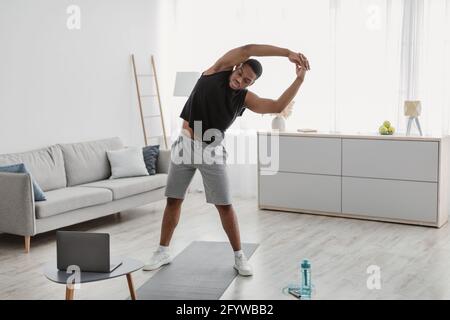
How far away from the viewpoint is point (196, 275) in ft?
13.5

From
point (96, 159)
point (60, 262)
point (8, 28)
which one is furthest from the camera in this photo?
point (96, 159)

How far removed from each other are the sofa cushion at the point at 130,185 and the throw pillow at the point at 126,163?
9 centimetres

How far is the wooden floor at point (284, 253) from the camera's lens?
3.80 meters

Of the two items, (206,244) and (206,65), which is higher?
(206,65)

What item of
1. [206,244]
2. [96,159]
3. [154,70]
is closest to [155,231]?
[206,244]

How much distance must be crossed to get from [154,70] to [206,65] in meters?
0.63

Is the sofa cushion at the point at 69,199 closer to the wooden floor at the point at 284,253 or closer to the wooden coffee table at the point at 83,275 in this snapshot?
the wooden floor at the point at 284,253

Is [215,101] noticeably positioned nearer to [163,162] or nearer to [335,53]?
[163,162]

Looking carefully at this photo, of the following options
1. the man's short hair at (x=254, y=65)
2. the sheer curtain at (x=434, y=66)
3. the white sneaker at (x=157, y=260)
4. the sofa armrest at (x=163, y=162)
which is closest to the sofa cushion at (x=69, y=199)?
the sofa armrest at (x=163, y=162)

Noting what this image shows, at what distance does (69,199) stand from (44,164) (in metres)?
0.62

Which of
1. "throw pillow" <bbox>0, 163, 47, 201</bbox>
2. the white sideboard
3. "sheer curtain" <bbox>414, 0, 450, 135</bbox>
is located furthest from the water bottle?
"sheer curtain" <bbox>414, 0, 450, 135</bbox>

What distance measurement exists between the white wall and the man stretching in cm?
203
